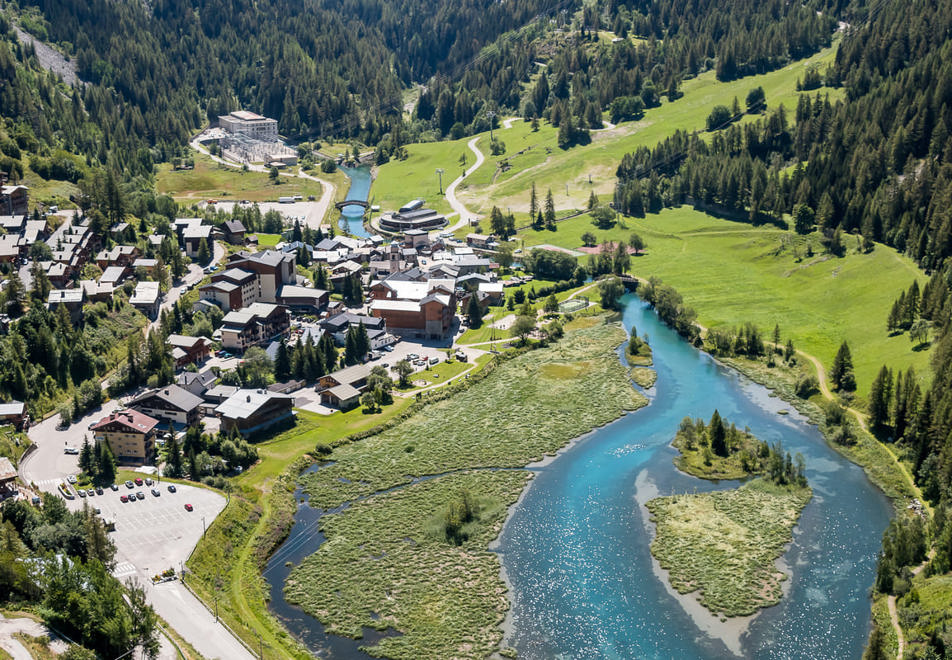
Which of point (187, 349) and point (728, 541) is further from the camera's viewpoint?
point (187, 349)

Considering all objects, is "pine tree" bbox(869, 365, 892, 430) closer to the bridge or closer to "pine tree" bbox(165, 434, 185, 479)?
"pine tree" bbox(165, 434, 185, 479)

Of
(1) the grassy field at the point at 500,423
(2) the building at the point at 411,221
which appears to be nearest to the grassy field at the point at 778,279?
(2) the building at the point at 411,221

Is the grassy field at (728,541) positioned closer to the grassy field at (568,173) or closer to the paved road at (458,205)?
the paved road at (458,205)

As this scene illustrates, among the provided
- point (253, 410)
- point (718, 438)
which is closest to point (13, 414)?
point (253, 410)

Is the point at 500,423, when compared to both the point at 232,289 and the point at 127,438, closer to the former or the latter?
the point at 127,438

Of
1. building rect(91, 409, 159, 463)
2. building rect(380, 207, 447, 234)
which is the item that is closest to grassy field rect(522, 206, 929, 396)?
building rect(380, 207, 447, 234)

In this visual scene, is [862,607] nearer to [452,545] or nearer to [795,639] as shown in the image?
[795,639]
